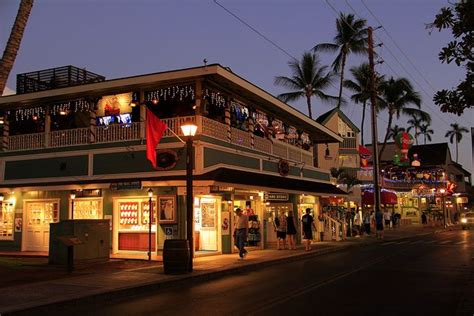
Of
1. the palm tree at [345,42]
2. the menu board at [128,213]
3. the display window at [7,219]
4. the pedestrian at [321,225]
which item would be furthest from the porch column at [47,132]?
the palm tree at [345,42]

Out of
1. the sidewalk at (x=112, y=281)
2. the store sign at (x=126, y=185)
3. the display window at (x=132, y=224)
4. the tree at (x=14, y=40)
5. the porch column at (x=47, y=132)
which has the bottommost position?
the sidewalk at (x=112, y=281)

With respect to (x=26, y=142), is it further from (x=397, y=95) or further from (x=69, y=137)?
(x=397, y=95)

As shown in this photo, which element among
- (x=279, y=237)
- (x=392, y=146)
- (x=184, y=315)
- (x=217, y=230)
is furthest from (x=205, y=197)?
(x=392, y=146)

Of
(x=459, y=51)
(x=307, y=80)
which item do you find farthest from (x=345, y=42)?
(x=459, y=51)

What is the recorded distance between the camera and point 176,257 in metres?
14.3

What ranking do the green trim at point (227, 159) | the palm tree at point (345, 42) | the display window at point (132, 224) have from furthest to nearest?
the palm tree at point (345, 42) < the display window at point (132, 224) < the green trim at point (227, 159)

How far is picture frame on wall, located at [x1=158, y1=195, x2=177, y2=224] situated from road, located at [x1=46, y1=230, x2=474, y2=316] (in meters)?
4.13

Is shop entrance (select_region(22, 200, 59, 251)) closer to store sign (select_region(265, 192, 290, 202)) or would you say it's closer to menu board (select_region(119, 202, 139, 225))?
menu board (select_region(119, 202, 139, 225))

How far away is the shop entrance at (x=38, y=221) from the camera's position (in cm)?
2127

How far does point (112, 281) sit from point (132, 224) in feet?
23.2

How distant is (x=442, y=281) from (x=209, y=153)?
9.19 m

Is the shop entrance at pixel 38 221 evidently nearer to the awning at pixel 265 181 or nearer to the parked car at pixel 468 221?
the awning at pixel 265 181

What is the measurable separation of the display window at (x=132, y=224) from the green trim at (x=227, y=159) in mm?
2647

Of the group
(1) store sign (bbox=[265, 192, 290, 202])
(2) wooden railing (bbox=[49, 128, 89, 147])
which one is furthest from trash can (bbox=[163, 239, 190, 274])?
(1) store sign (bbox=[265, 192, 290, 202])
